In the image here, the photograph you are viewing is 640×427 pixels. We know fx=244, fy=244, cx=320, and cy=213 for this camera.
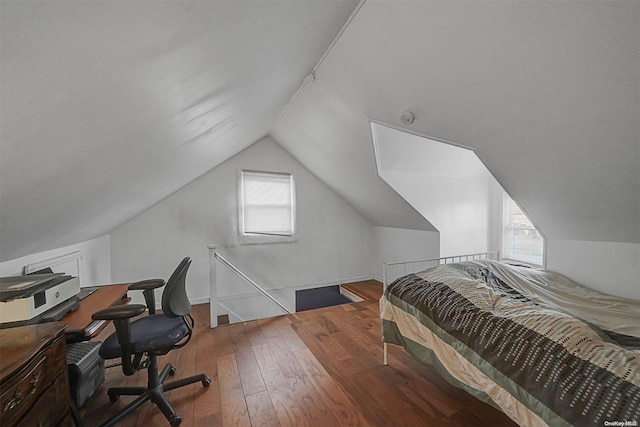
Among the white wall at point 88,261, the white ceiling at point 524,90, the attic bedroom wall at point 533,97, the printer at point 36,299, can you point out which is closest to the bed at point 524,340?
the attic bedroom wall at point 533,97

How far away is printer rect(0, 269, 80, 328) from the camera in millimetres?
1125

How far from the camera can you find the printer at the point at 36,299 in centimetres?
112

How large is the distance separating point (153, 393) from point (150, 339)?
1.44ft

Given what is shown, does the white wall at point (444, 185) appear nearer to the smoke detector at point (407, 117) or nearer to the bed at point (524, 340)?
the smoke detector at point (407, 117)

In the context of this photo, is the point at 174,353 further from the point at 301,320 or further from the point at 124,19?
the point at 124,19

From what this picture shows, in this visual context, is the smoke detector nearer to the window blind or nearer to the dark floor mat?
the window blind

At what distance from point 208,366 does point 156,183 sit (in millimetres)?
1716

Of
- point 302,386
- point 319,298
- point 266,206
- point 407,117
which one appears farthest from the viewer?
point 319,298

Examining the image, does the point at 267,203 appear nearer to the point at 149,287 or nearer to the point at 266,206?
the point at 266,206

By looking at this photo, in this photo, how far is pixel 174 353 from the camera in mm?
2297

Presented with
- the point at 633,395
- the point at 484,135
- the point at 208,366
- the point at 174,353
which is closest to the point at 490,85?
the point at 484,135

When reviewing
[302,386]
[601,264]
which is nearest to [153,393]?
[302,386]

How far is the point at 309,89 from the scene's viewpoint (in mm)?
2475

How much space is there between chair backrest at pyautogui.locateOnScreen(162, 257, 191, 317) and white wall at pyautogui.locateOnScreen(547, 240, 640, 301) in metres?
3.42
